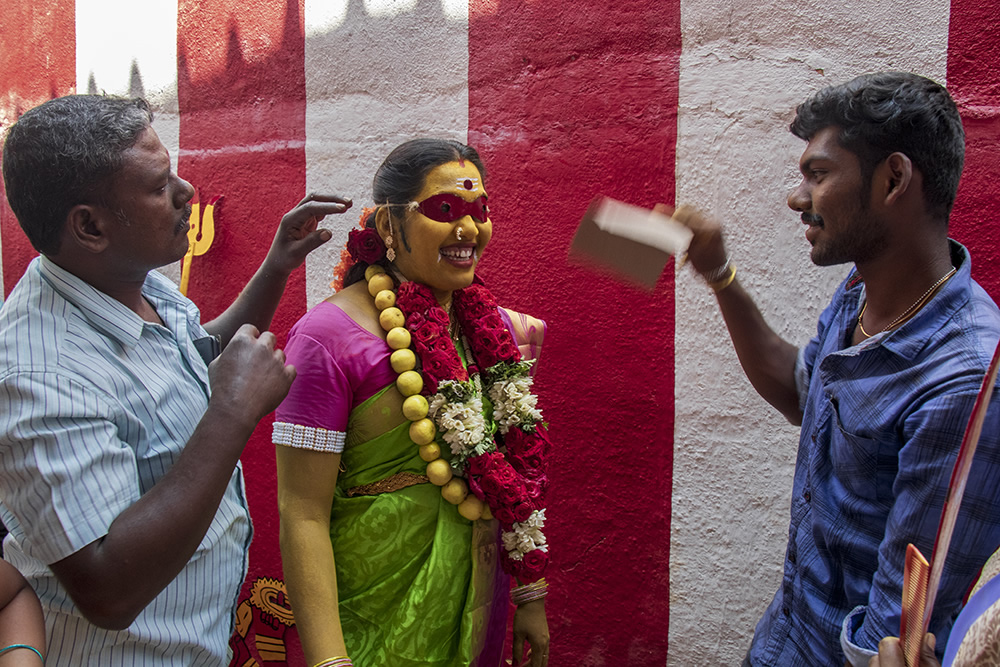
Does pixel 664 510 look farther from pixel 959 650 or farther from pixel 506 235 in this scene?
pixel 959 650

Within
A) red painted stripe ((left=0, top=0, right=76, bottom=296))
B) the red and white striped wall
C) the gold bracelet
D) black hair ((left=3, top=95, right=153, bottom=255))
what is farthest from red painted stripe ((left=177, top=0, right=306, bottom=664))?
black hair ((left=3, top=95, right=153, bottom=255))

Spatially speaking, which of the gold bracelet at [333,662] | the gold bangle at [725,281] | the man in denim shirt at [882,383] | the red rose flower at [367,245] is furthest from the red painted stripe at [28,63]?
the man in denim shirt at [882,383]

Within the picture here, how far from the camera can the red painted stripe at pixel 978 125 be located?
2.42 metres

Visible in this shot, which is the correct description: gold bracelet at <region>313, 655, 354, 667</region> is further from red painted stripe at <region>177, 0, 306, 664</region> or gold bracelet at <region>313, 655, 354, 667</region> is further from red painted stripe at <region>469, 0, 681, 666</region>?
red painted stripe at <region>177, 0, 306, 664</region>

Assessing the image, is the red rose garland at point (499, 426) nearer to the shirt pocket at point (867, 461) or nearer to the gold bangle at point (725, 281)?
the gold bangle at point (725, 281)

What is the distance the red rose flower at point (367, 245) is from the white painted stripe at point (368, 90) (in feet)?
3.57

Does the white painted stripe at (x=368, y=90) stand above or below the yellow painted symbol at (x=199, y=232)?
above

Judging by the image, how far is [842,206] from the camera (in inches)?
77.1

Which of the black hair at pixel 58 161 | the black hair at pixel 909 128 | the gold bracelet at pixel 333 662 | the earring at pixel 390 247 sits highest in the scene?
the black hair at pixel 909 128

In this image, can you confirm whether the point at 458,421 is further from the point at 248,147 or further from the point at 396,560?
the point at 248,147

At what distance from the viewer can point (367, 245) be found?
7.91 ft

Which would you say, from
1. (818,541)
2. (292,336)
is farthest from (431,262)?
(818,541)

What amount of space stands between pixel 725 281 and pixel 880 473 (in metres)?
0.75

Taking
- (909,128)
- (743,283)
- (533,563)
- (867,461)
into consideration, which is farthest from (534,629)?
(909,128)
